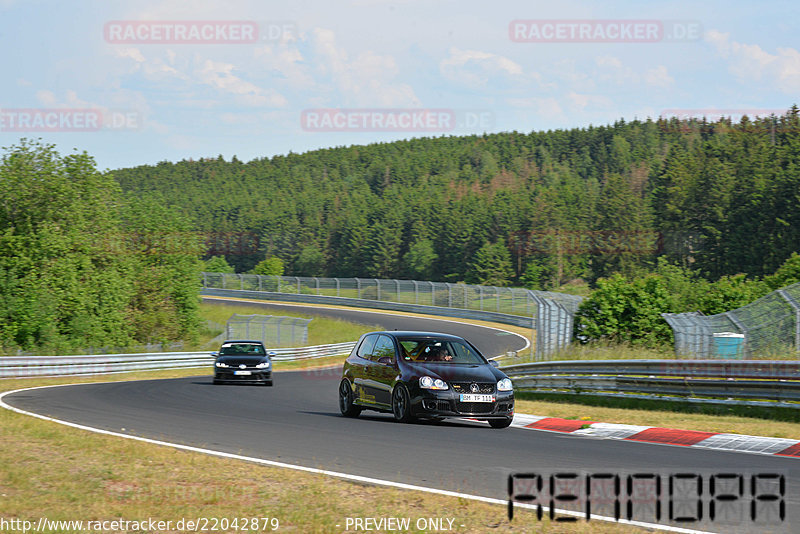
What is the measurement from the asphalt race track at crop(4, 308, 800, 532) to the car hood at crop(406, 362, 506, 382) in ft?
2.60

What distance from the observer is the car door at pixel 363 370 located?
595 inches

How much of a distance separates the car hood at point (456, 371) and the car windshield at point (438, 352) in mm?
262

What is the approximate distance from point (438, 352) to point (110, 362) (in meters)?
24.3

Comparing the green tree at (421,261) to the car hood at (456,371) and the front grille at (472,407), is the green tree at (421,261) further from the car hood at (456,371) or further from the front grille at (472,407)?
the front grille at (472,407)

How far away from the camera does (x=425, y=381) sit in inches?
531

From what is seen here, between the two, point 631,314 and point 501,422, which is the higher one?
point 631,314

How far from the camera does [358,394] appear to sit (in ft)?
50.5

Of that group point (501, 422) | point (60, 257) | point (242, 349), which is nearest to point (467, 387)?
point (501, 422)

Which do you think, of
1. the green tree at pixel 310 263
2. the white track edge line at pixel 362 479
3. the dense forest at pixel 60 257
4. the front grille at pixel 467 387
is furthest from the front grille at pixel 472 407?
the green tree at pixel 310 263

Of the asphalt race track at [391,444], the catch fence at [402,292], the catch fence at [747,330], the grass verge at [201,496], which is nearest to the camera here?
the grass verge at [201,496]

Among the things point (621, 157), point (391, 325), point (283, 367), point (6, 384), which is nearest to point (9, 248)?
point (283, 367)

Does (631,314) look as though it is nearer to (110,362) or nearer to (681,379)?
(681,379)

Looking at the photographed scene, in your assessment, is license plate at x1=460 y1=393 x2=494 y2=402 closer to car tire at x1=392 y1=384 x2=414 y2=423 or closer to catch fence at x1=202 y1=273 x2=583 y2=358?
car tire at x1=392 y1=384 x2=414 y2=423

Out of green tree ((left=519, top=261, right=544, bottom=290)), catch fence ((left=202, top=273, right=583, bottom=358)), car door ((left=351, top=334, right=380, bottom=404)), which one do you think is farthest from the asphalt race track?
green tree ((left=519, top=261, right=544, bottom=290))
